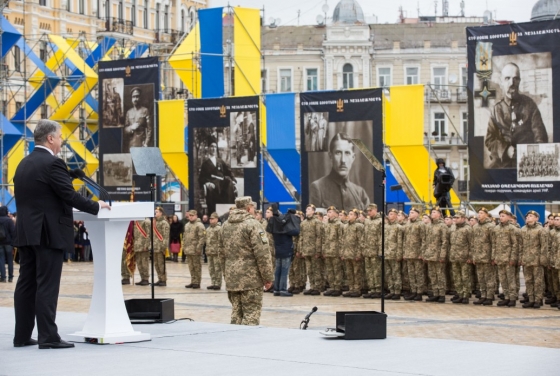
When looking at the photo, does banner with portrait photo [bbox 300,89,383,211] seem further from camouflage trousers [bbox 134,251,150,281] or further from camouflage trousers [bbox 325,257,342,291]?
camouflage trousers [bbox 134,251,150,281]

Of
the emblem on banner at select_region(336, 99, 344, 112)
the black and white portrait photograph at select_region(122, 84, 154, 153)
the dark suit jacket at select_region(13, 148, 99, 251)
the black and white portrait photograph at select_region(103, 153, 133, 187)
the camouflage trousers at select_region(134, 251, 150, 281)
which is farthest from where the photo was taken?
the black and white portrait photograph at select_region(103, 153, 133, 187)

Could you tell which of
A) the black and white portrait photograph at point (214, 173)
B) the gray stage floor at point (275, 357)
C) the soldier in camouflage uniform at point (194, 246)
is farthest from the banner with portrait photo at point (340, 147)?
the gray stage floor at point (275, 357)

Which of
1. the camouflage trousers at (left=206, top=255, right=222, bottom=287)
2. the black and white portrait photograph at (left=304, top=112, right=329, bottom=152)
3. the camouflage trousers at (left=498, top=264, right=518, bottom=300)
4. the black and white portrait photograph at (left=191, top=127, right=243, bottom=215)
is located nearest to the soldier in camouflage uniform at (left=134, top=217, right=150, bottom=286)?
the camouflage trousers at (left=206, top=255, right=222, bottom=287)

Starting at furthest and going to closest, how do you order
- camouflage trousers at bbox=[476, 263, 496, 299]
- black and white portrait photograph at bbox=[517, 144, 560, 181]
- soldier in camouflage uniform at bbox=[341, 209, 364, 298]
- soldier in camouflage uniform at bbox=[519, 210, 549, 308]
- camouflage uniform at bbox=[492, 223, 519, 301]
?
1. black and white portrait photograph at bbox=[517, 144, 560, 181]
2. soldier in camouflage uniform at bbox=[341, 209, 364, 298]
3. camouflage trousers at bbox=[476, 263, 496, 299]
4. camouflage uniform at bbox=[492, 223, 519, 301]
5. soldier in camouflage uniform at bbox=[519, 210, 549, 308]

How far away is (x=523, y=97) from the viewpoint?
24266 mm

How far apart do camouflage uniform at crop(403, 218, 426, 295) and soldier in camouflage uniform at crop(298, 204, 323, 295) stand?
219cm

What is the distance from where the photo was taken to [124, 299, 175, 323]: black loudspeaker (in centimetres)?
1084

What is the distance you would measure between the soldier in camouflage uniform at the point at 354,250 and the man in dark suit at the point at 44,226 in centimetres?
1322

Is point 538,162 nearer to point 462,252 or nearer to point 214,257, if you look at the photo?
point 462,252

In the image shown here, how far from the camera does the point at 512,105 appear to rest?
80.1 feet

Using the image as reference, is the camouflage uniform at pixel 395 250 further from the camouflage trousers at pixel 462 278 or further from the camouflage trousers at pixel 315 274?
the camouflage trousers at pixel 315 274

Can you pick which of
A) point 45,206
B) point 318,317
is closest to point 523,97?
point 318,317

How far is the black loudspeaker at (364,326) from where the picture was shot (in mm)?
9409

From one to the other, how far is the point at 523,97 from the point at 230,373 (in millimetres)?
17854
